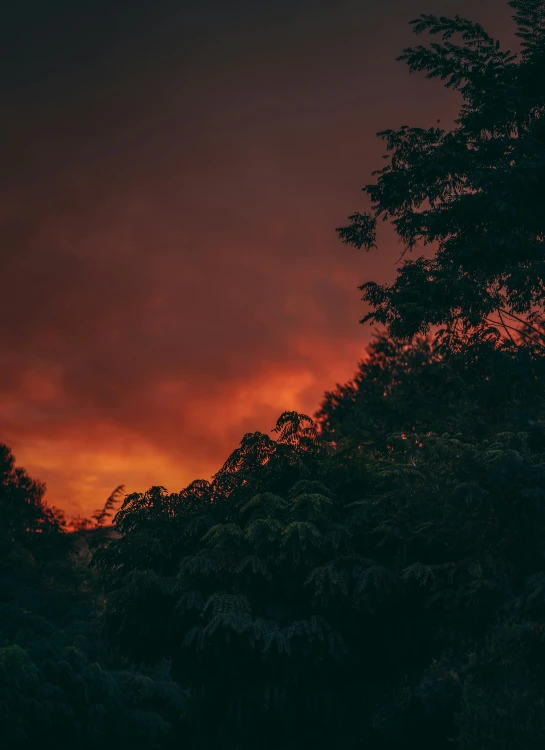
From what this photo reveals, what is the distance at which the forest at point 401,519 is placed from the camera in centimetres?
1441

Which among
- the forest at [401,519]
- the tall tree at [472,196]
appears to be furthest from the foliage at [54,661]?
the tall tree at [472,196]

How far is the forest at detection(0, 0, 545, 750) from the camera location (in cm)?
1441

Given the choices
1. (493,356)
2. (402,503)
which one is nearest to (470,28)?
(493,356)

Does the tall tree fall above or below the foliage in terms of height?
above

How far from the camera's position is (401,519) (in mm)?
15664

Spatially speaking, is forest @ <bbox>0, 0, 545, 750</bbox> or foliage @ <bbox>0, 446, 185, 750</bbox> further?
foliage @ <bbox>0, 446, 185, 750</bbox>

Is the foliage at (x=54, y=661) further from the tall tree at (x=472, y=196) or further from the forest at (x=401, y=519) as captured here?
the tall tree at (x=472, y=196)

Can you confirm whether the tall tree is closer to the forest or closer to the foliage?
the forest

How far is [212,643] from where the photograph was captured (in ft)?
50.6

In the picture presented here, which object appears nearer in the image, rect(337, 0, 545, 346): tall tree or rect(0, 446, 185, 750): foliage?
rect(337, 0, 545, 346): tall tree

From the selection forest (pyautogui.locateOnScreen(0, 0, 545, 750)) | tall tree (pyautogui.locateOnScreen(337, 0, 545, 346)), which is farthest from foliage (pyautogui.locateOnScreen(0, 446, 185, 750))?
tall tree (pyautogui.locateOnScreen(337, 0, 545, 346))

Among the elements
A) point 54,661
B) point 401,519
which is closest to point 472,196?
point 401,519

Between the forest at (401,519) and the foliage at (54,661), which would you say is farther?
the foliage at (54,661)

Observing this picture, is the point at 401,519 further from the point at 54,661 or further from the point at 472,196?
the point at 54,661
